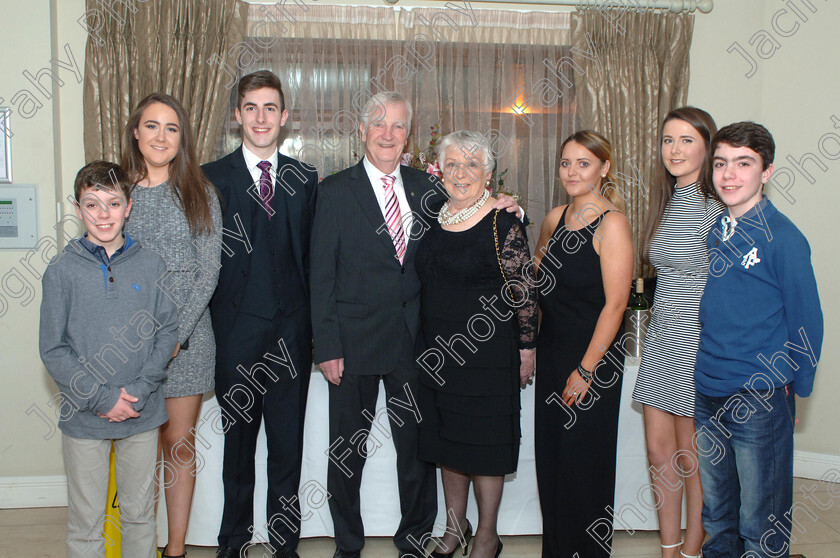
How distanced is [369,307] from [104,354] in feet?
2.77

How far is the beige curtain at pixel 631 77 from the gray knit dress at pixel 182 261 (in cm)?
235

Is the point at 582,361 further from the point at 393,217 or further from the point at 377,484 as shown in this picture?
the point at 377,484

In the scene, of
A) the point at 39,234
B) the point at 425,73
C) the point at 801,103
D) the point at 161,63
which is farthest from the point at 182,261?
the point at 801,103

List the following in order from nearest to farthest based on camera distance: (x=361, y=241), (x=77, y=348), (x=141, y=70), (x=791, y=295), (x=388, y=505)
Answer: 1. (x=791, y=295)
2. (x=77, y=348)
3. (x=361, y=241)
4. (x=388, y=505)
5. (x=141, y=70)

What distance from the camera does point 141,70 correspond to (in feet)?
10.9

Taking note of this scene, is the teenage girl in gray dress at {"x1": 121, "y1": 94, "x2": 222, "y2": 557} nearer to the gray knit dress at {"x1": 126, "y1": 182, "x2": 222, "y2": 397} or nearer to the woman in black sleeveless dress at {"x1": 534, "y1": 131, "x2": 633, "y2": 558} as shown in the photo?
the gray knit dress at {"x1": 126, "y1": 182, "x2": 222, "y2": 397}

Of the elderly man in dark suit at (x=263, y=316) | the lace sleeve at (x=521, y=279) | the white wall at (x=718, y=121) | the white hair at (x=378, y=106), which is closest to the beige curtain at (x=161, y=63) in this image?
the white wall at (x=718, y=121)

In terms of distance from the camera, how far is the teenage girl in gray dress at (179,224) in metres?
2.09

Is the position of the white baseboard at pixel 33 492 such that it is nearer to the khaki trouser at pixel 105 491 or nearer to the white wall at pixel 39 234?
the white wall at pixel 39 234

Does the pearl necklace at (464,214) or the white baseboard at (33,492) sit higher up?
the pearl necklace at (464,214)

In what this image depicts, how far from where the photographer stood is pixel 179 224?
2.11 m

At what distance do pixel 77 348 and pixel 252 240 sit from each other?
2.20ft

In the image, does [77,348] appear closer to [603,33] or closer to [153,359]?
[153,359]

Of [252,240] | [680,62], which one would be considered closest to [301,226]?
[252,240]
